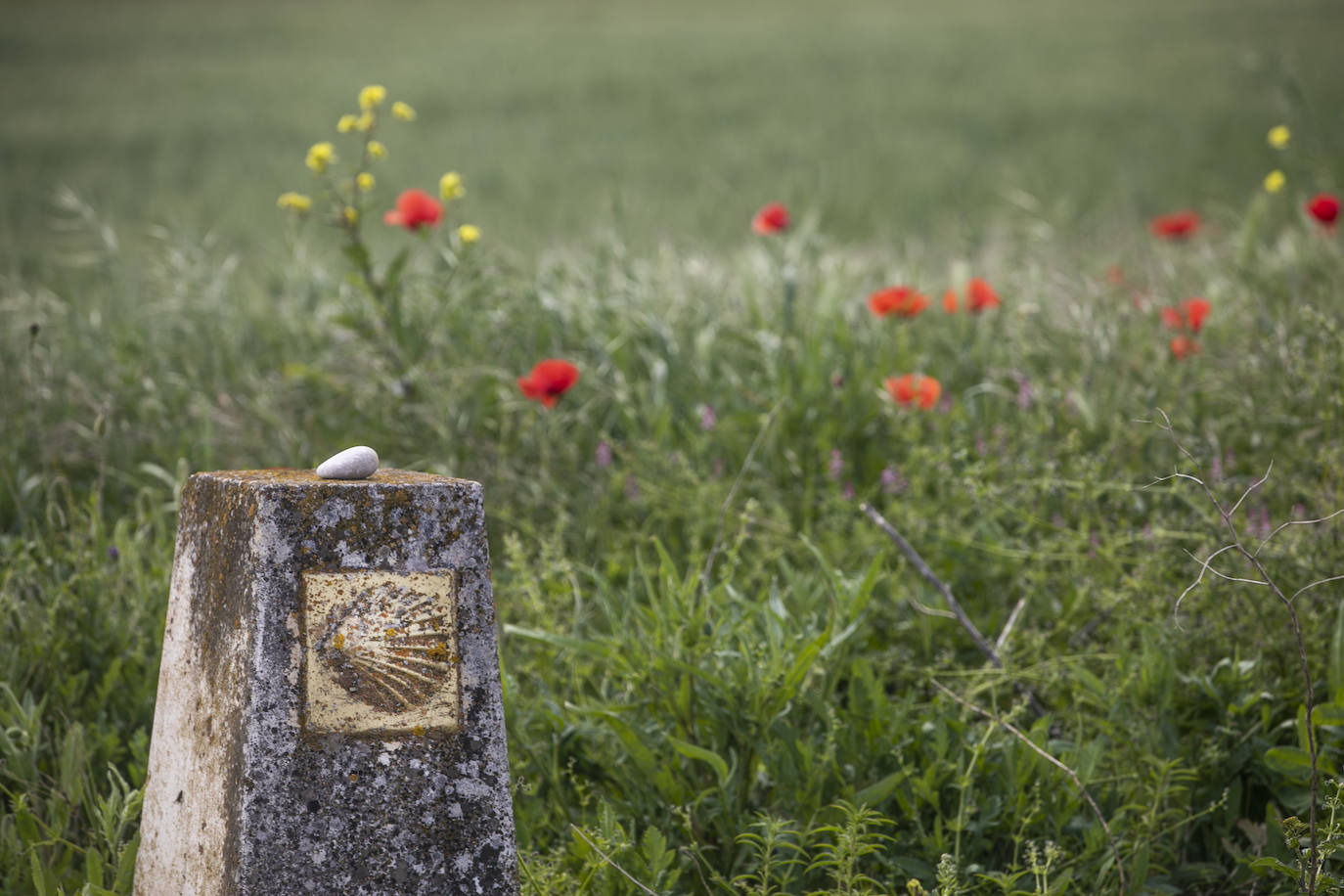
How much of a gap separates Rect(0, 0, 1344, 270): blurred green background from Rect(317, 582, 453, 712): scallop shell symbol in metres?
2.11

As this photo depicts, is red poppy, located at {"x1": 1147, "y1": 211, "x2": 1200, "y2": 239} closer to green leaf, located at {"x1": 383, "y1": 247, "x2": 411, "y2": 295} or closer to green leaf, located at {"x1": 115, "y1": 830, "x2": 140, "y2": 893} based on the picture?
green leaf, located at {"x1": 383, "y1": 247, "x2": 411, "y2": 295}

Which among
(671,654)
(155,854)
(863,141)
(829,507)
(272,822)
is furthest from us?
(863,141)

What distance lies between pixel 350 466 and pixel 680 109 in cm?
1308

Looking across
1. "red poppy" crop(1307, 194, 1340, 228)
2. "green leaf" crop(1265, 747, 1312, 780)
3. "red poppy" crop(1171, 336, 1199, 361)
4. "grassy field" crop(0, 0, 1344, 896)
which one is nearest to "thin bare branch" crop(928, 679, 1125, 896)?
"grassy field" crop(0, 0, 1344, 896)

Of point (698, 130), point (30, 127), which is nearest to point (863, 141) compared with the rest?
point (698, 130)

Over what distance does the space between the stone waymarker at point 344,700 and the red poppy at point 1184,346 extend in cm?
210

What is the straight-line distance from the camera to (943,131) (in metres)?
12.0

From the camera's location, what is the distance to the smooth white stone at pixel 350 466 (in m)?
1.42

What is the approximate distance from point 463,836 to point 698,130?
1187cm

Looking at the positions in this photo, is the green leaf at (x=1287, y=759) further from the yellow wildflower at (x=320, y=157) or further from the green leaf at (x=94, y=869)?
the yellow wildflower at (x=320, y=157)

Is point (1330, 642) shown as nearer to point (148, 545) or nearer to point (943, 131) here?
point (148, 545)

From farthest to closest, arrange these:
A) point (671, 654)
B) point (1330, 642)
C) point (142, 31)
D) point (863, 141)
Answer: point (142, 31), point (863, 141), point (1330, 642), point (671, 654)

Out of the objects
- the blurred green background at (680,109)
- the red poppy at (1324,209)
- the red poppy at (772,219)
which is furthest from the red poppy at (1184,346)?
the red poppy at (772,219)

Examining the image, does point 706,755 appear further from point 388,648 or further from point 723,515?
point 388,648
